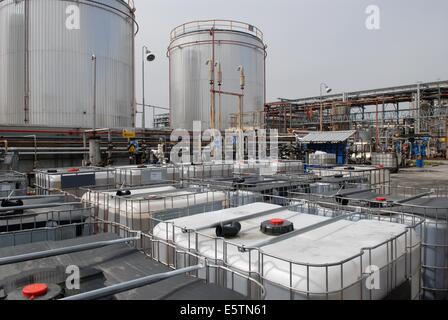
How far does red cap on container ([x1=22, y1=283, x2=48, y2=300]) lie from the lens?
206 cm

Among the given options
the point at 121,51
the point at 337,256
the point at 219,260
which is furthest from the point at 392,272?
the point at 121,51

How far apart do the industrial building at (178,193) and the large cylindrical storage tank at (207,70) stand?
138 millimetres

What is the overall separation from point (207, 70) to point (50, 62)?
12.4 m

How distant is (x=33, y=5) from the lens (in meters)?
19.0

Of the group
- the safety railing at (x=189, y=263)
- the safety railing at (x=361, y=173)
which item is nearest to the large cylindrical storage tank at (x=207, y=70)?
the safety railing at (x=361, y=173)

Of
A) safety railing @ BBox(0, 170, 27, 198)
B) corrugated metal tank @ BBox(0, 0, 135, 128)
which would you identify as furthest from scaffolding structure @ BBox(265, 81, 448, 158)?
safety railing @ BBox(0, 170, 27, 198)

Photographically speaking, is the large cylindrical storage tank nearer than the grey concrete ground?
No

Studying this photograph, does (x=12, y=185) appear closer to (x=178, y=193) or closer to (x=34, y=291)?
(x=178, y=193)

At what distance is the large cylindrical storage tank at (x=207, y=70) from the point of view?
2730 centimetres

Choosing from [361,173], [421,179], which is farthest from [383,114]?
[361,173]

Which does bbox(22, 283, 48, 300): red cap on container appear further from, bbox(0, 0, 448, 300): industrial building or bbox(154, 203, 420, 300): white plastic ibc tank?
bbox(154, 203, 420, 300): white plastic ibc tank

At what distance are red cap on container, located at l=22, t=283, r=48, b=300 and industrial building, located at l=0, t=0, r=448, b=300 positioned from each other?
0.01 meters

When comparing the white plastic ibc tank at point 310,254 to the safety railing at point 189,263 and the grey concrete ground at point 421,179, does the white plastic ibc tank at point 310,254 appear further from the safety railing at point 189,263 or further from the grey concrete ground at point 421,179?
the grey concrete ground at point 421,179

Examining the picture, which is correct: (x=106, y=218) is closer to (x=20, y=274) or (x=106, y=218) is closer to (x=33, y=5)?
(x=20, y=274)
